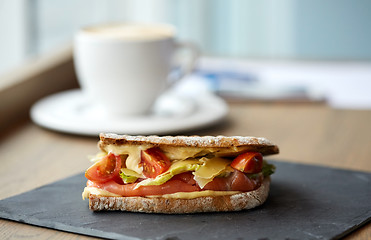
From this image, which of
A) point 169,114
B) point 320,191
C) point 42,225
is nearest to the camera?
point 42,225

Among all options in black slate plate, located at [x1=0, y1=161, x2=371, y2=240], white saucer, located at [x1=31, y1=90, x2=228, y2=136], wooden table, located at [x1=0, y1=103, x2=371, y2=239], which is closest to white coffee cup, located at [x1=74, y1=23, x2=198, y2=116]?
white saucer, located at [x1=31, y1=90, x2=228, y2=136]

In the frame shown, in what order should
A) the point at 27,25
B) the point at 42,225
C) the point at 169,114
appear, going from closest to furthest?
the point at 42,225, the point at 169,114, the point at 27,25

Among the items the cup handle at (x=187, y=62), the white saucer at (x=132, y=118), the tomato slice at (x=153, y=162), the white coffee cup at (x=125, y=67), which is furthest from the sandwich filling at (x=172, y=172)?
the cup handle at (x=187, y=62)

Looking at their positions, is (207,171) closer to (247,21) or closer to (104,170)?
(104,170)

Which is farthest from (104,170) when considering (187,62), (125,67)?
(187,62)

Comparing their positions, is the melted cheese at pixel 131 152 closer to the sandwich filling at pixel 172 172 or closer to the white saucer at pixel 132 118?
the sandwich filling at pixel 172 172

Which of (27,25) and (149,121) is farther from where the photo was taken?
(27,25)

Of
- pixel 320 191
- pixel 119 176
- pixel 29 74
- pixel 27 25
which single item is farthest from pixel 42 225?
pixel 27 25

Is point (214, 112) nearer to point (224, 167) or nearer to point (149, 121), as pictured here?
point (149, 121)
